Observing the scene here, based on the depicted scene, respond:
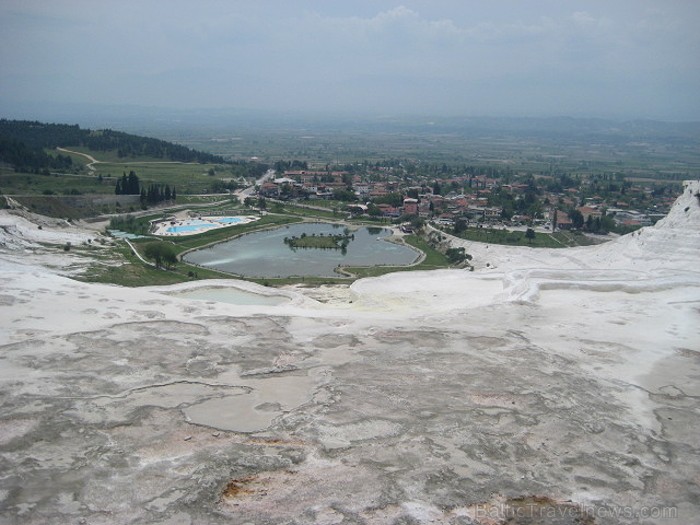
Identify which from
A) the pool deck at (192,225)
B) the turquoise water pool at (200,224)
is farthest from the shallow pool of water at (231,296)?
the turquoise water pool at (200,224)

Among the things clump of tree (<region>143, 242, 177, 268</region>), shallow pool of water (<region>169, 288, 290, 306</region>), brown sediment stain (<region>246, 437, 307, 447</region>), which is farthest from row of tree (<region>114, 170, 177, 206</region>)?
brown sediment stain (<region>246, 437, 307, 447</region>)

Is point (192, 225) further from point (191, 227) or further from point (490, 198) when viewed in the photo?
point (490, 198)

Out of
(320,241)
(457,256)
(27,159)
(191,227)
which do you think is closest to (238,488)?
(457,256)

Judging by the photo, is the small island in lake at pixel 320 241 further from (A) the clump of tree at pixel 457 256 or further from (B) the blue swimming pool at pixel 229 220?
(A) the clump of tree at pixel 457 256

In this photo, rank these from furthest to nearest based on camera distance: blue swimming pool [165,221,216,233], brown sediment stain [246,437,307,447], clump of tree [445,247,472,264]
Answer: blue swimming pool [165,221,216,233]
clump of tree [445,247,472,264]
brown sediment stain [246,437,307,447]

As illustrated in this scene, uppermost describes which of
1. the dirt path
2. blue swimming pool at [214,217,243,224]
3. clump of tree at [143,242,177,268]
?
the dirt path

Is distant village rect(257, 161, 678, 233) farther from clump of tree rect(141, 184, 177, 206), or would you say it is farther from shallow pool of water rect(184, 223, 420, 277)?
clump of tree rect(141, 184, 177, 206)
